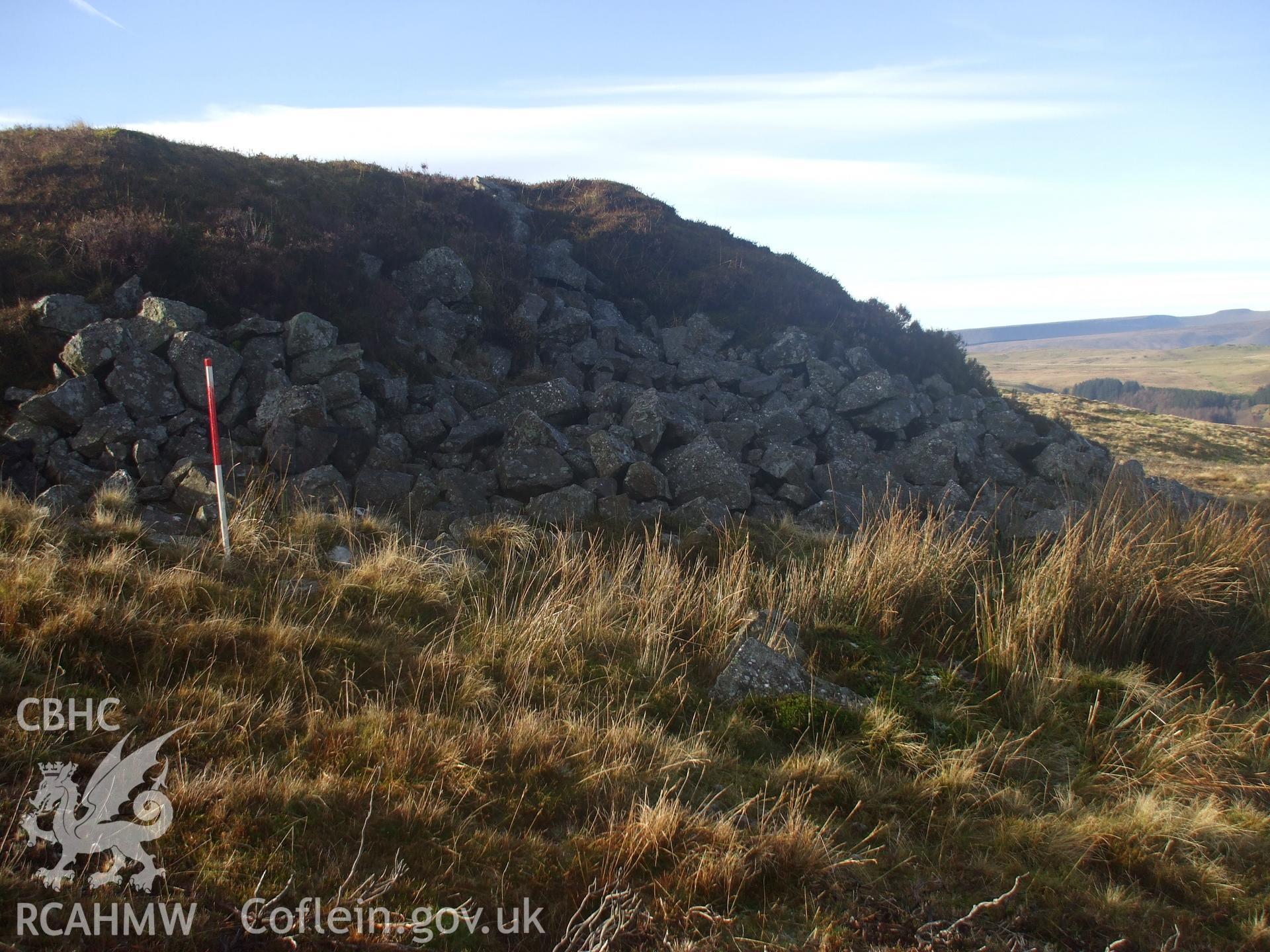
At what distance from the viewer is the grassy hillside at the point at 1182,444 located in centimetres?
2608

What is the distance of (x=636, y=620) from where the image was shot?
6.11 metres

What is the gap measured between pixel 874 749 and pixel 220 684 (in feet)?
12.8

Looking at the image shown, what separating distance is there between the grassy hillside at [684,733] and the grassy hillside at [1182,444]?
19.1 m

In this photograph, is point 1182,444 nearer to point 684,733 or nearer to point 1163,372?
point 684,733

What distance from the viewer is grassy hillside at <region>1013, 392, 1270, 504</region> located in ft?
85.6

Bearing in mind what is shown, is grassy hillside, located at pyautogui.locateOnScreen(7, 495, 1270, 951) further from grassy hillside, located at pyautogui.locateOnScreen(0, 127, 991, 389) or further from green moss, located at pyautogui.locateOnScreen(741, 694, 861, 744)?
grassy hillside, located at pyautogui.locateOnScreen(0, 127, 991, 389)

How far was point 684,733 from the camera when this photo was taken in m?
5.02

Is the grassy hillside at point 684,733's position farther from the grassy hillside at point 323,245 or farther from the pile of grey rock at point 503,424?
the grassy hillside at point 323,245

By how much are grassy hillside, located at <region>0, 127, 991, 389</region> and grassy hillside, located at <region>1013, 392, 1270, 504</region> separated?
10463 millimetres

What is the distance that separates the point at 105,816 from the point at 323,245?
13872mm

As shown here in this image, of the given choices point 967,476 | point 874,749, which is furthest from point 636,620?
point 967,476

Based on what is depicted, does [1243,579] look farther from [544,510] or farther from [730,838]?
[544,510]

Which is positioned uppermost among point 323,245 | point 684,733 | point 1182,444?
point 323,245

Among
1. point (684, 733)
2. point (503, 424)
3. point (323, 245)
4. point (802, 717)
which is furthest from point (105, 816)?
point (323, 245)
